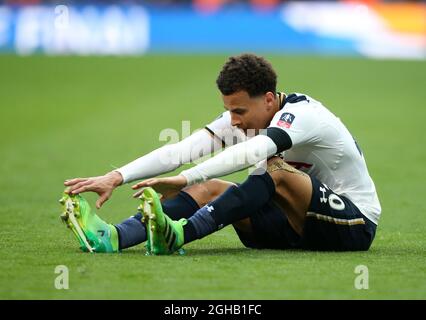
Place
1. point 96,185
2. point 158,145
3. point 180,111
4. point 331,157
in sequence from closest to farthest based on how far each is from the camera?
point 96,185 < point 331,157 < point 158,145 < point 180,111

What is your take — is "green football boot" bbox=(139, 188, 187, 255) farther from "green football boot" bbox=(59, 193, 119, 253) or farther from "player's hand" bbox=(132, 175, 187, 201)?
"green football boot" bbox=(59, 193, 119, 253)

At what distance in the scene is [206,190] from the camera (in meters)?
6.30

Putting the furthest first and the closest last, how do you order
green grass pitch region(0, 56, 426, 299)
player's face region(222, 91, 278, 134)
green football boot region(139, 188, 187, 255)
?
player's face region(222, 91, 278, 134) → green football boot region(139, 188, 187, 255) → green grass pitch region(0, 56, 426, 299)

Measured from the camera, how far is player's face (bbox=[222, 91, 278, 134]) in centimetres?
612

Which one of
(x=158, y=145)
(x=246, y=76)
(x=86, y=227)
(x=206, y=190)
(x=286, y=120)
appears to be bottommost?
(x=158, y=145)

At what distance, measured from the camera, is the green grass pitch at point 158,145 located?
5.22 metres

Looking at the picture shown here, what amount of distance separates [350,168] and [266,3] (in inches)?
1030

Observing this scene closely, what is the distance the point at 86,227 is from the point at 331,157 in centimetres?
164

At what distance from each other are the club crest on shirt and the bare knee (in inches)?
24.1

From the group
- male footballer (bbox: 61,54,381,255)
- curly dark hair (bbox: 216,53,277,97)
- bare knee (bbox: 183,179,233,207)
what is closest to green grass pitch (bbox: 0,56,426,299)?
male footballer (bbox: 61,54,381,255)

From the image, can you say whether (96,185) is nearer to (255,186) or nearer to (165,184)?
(165,184)

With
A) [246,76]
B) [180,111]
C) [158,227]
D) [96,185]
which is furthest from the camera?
[180,111]

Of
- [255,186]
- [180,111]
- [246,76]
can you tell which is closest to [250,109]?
[246,76]

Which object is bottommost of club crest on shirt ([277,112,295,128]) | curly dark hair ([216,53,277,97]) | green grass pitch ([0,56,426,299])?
green grass pitch ([0,56,426,299])
